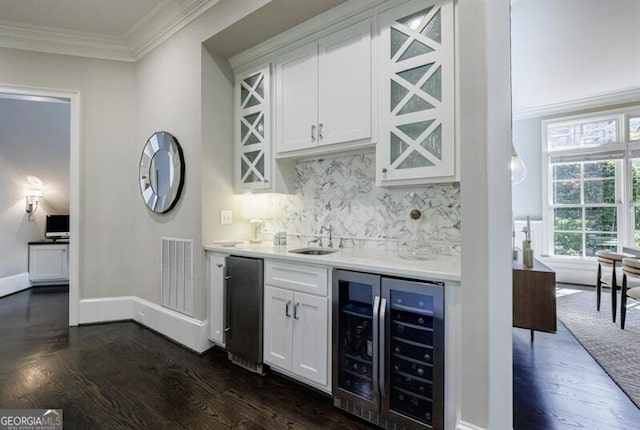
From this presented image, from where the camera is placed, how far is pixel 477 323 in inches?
54.6

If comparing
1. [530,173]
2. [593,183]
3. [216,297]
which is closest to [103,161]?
[216,297]

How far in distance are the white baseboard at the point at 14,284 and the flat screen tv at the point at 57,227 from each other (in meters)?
0.67

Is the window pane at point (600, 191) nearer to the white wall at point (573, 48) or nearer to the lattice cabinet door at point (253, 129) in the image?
the white wall at point (573, 48)

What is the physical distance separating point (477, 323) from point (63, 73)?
4396 mm

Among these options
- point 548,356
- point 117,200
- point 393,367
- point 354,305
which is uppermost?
point 117,200

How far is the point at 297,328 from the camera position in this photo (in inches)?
80.0

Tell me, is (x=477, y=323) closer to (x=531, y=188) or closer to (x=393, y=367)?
(x=393, y=367)

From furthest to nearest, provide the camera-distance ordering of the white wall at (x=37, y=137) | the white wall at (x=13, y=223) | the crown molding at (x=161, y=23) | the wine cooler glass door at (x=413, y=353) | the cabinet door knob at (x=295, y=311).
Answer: the white wall at (x=13, y=223) → the white wall at (x=37, y=137) → the crown molding at (x=161, y=23) → the cabinet door knob at (x=295, y=311) → the wine cooler glass door at (x=413, y=353)

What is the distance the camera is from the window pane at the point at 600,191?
4.72 metres

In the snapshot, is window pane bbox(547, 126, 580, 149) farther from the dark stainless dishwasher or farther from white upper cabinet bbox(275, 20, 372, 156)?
the dark stainless dishwasher

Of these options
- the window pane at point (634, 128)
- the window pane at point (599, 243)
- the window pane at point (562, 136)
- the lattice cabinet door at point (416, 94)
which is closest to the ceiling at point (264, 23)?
the lattice cabinet door at point (416, 94)

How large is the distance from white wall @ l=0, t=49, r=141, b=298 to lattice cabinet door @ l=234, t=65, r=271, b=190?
141 cm

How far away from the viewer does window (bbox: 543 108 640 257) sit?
4.59m

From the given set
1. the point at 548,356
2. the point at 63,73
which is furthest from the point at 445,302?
the point at 63,73
